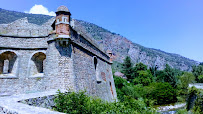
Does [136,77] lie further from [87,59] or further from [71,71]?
[71,71]

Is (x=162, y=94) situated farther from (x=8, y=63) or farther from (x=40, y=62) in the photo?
(x=8, y=63)

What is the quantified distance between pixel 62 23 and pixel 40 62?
12.2 feet

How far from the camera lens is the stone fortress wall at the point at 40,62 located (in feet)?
29.1

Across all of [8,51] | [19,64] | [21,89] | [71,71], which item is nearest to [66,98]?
[71,71]

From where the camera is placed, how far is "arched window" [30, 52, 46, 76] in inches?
403

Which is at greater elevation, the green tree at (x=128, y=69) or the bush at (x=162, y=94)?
the green tree at (x=128, y=69)

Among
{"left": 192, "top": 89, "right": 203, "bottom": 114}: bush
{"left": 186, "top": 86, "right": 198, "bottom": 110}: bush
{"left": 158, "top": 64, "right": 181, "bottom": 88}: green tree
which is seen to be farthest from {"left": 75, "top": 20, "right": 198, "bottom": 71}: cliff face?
{"left": 192, "top": 89, "right": 203, "bottom": 114}: bush

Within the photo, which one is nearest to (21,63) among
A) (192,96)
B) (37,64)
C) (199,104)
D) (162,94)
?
(37,64)

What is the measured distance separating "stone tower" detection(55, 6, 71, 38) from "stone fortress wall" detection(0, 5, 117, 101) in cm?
35

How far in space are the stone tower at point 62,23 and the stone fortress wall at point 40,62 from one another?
13.8 inches

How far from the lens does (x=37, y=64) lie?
10648 mm

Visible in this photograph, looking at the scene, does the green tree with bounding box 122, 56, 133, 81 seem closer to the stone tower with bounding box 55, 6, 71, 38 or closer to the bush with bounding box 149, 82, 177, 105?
the bush with bounding box 149, 82, 177, 105

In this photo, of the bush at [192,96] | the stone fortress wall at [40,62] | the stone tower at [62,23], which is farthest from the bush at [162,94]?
the stone tower at [62,23]

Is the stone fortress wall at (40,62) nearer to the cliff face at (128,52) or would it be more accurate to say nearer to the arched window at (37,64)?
the arched window at (37,64)
